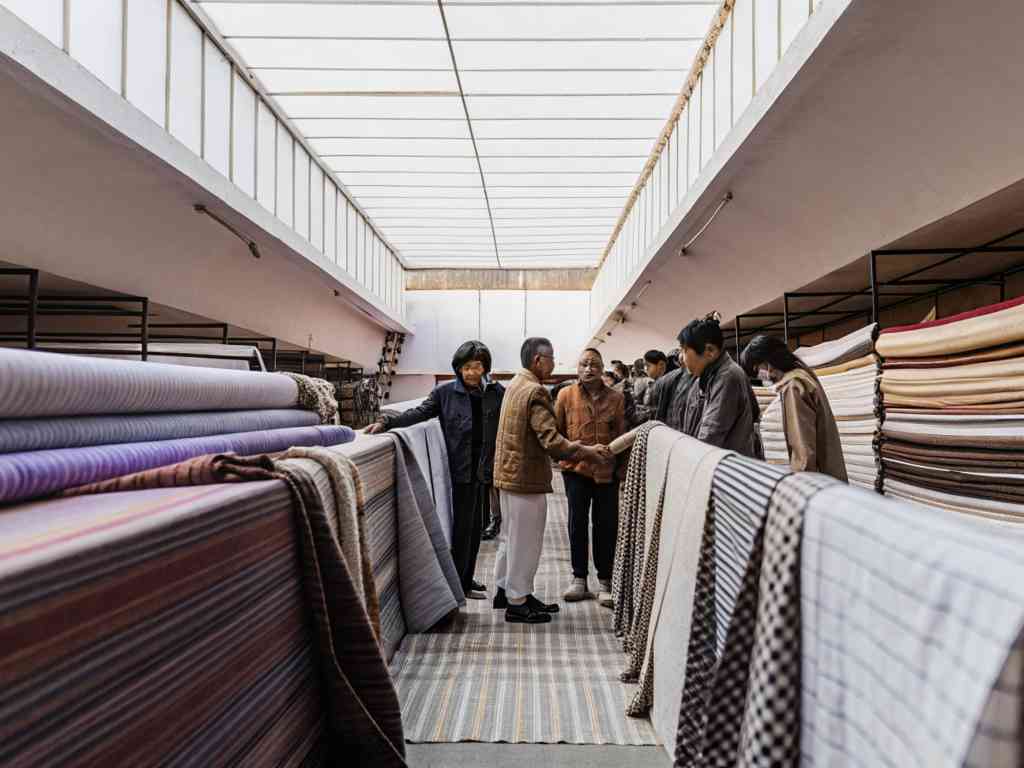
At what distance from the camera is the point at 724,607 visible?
146 cm

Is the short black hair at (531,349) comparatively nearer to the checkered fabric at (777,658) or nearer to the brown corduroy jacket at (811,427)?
the brown corduroy jacket at (811,427)

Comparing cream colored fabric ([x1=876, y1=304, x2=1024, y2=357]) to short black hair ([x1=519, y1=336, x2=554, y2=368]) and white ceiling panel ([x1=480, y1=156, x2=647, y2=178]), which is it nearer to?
short black hair ([x1=519, y1=336, x2=554, y2=368])

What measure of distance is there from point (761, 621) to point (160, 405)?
1300 mm

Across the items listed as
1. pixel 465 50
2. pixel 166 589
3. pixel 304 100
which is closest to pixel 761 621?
pixel 166 589

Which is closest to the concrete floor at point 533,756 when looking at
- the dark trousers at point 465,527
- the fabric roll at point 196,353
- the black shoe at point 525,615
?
the black shoe at point 525,615

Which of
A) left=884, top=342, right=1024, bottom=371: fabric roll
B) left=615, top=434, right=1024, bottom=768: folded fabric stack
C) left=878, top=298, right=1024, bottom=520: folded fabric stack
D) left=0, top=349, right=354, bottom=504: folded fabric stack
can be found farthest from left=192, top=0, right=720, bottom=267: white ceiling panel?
left=615, top=434, right=1024, bottom=768: folded fabric stack

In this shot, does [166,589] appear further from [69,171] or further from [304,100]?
[304,100]

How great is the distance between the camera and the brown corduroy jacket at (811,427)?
2770 mm

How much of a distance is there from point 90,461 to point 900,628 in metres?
1.25

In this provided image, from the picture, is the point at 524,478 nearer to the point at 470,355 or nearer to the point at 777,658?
the point at 470,355

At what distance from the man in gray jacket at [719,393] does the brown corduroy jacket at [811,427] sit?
14.7 inches

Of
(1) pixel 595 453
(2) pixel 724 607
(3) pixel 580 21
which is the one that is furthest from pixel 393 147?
(2) pixel 724 607

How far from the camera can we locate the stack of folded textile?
11.7ft

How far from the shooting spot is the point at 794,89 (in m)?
3.59
